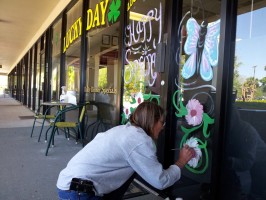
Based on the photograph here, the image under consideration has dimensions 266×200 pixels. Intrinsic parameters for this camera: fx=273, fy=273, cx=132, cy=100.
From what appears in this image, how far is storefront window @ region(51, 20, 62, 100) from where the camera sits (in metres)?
6.79

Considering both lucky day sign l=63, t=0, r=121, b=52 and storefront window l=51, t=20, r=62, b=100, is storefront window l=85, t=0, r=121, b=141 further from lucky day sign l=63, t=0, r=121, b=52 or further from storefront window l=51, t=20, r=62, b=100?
storefront window l=51, t=20, r=62, b=100

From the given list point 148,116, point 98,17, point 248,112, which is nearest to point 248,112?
point 248,112

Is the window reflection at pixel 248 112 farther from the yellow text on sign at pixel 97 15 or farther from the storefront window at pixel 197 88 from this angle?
the yellow text on sign at pixel 97 15

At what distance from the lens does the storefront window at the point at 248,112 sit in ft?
5.94

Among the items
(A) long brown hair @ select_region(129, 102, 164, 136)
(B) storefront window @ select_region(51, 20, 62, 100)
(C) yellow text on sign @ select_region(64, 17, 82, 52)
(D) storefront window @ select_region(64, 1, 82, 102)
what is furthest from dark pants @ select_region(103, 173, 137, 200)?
(B) storefront window @ select_region(51, 20, 62, 100)

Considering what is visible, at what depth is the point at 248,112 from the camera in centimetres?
189

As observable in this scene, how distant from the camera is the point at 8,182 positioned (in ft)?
9.48

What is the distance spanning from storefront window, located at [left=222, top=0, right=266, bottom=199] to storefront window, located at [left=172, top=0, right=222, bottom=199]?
0.17m

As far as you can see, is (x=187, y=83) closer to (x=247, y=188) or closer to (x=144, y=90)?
(x=144, y=90)

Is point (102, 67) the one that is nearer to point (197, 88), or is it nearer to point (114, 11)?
point (114, 11)

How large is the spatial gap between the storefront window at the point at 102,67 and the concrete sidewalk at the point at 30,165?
2.37 ft

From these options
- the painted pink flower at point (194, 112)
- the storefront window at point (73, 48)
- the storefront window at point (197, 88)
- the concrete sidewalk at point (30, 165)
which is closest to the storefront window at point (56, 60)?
the storefront window at point (73, 48)

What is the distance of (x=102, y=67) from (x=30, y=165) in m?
1.78

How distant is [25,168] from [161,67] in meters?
2.13
